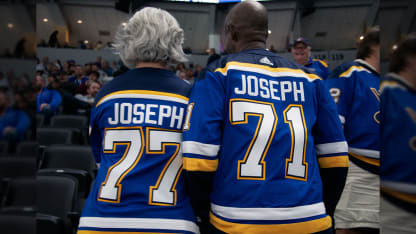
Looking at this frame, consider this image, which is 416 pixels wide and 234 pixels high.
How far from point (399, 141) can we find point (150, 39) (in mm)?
932

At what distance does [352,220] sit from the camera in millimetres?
1828

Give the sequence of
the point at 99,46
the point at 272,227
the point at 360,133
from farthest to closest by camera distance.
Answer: the point at 99,46 < the point at 360,133 < the point at 272,227

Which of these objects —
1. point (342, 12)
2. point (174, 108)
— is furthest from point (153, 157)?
point (342, 12)

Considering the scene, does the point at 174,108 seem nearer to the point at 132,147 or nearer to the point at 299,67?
the point at 132,147

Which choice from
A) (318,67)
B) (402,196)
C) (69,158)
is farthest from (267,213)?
(69,158)

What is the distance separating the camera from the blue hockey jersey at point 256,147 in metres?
0.93

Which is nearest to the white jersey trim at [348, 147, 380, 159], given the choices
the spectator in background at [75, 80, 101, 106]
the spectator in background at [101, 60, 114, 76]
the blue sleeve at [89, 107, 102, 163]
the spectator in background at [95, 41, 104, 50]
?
the blue sleeve at [89, 107, 102, 163]

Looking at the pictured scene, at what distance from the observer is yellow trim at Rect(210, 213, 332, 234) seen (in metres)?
0.92

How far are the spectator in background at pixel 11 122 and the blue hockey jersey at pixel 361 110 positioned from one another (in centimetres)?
165

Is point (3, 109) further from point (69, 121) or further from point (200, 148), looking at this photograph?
point (69, 121)

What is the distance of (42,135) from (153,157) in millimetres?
3455

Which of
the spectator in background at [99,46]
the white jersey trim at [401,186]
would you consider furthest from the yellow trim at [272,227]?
the spectator in background at [99,46]

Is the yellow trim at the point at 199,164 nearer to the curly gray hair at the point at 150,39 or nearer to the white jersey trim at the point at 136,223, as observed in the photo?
the white jersey trim at the point at 136,223

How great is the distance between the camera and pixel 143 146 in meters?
1.04
